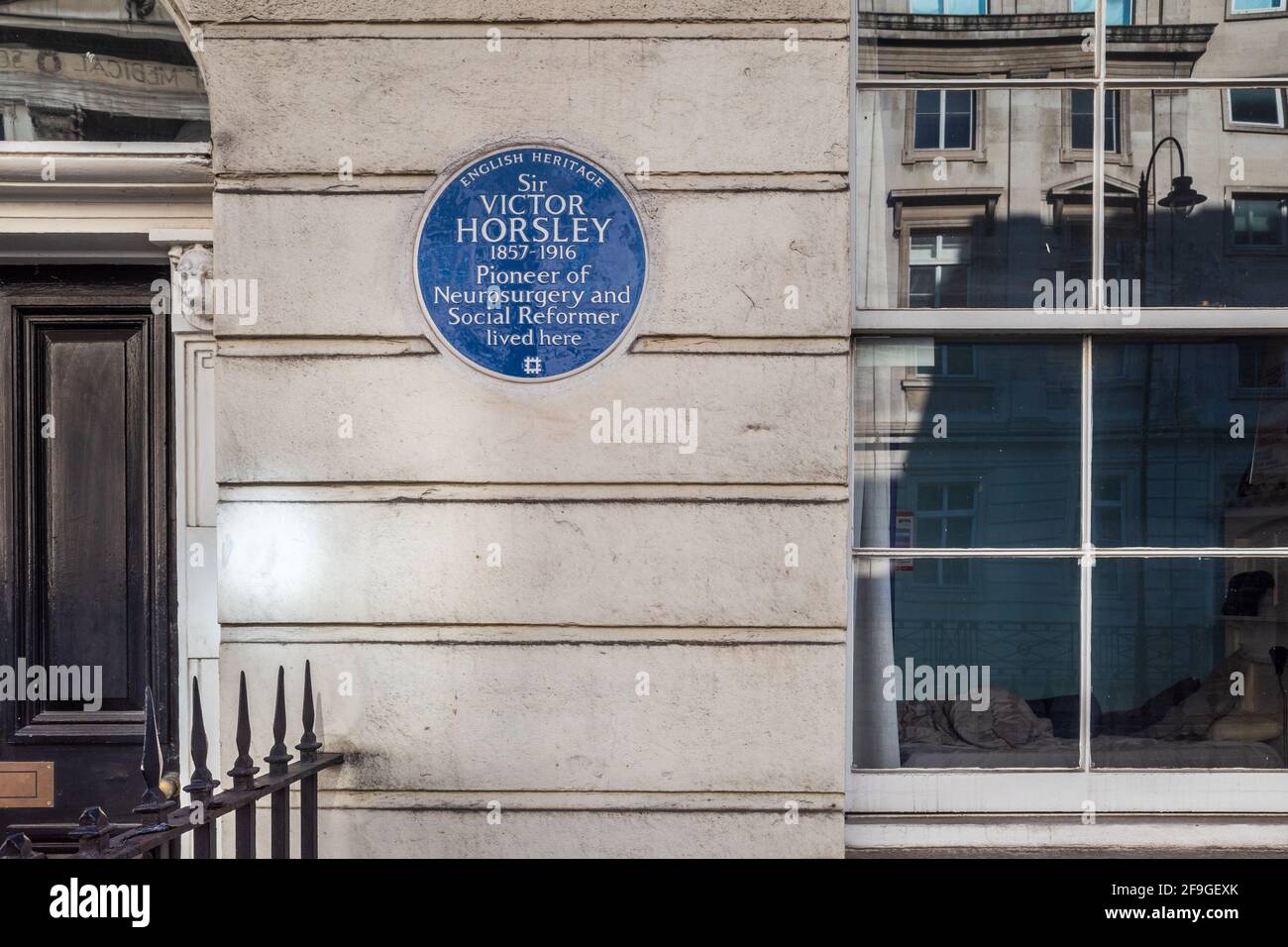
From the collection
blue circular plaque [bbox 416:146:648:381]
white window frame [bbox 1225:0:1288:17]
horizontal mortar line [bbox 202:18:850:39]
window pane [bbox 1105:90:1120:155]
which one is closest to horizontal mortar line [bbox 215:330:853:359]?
blue circular plaque [bbox 416:146:648:381]

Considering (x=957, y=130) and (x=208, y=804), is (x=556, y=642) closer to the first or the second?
(x=208, y=804)

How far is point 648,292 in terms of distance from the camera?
3.51m

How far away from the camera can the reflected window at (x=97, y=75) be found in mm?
3699

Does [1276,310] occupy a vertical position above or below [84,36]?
below

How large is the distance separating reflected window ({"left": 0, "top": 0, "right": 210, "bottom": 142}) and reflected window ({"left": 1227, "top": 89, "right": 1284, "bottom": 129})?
4.09 meters

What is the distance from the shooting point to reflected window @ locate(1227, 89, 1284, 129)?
369 cm

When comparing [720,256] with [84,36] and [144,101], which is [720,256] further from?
[84,36]

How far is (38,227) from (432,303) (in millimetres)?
1632

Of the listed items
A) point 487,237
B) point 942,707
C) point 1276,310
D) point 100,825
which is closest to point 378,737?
point 100,825

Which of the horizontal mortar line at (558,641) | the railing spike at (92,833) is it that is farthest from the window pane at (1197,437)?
the railing spike at (92,833)

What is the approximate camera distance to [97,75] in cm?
371

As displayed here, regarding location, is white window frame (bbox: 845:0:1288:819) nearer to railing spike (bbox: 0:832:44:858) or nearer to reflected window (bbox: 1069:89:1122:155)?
reflected window (bbox: 1069:89:1122:155)

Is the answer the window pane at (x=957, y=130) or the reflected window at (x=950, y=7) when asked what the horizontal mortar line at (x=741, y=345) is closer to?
the window pane at (x=957, y=130)

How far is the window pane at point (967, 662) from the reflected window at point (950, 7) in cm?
218
